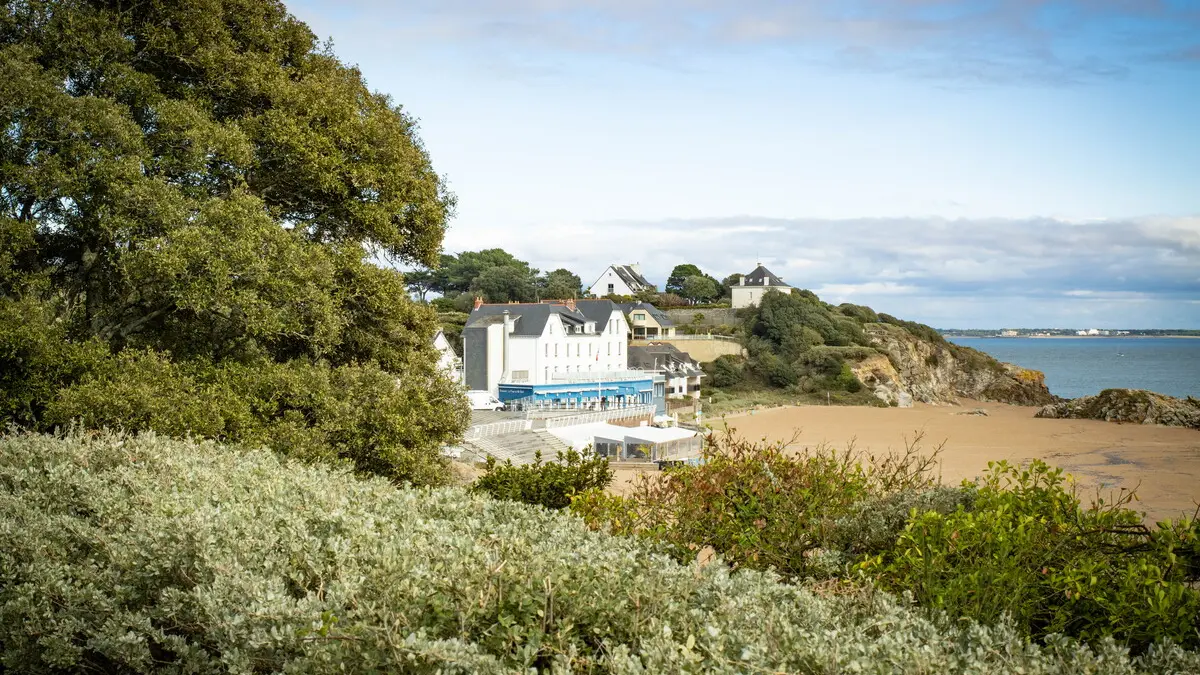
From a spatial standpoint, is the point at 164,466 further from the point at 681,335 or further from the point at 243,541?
the point at 681,335

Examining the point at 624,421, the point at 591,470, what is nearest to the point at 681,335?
the point at 624,421

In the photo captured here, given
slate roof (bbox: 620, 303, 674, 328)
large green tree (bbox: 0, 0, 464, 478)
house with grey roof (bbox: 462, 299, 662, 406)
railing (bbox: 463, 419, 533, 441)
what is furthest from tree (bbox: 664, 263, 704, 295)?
large green tree (bbox: 0, 0, 464, 478)

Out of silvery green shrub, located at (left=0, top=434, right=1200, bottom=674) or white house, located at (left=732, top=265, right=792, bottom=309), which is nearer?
silvery green shrub, located at (left=0, top=434, right=1200, bottom=674)

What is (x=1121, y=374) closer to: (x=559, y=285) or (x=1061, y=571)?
(x=559, y=285)

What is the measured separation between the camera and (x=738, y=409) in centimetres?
5397

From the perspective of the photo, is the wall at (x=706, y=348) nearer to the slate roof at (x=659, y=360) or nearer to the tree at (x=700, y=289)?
the slate roof at (x=659, y=360)

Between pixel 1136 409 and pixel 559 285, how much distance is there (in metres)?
47.7

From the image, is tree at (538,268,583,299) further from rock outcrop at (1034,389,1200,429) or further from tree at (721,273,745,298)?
rock outcrop at (1034,389,1200,429)

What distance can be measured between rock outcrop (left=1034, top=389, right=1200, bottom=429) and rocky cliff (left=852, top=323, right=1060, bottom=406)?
14.3 metres

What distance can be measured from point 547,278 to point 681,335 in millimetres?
14281

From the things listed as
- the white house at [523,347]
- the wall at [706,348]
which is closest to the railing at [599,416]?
the white house at [523,347]

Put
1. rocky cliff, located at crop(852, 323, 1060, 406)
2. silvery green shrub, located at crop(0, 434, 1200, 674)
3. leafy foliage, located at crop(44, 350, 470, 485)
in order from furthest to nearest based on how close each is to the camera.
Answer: rocky cliff, located at crop(852, 323, 1060, 406) → leafy foliage, located at crop(44, 350, 470, 485) → silvery green shrub, located at crop(0, 434, 1200, 674)

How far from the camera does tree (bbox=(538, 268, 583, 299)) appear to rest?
3063 inches

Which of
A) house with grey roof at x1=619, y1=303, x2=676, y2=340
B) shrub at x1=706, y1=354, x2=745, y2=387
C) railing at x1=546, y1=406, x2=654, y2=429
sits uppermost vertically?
house with grey roof at x1=619, y1=303, x2=676, y2=340
